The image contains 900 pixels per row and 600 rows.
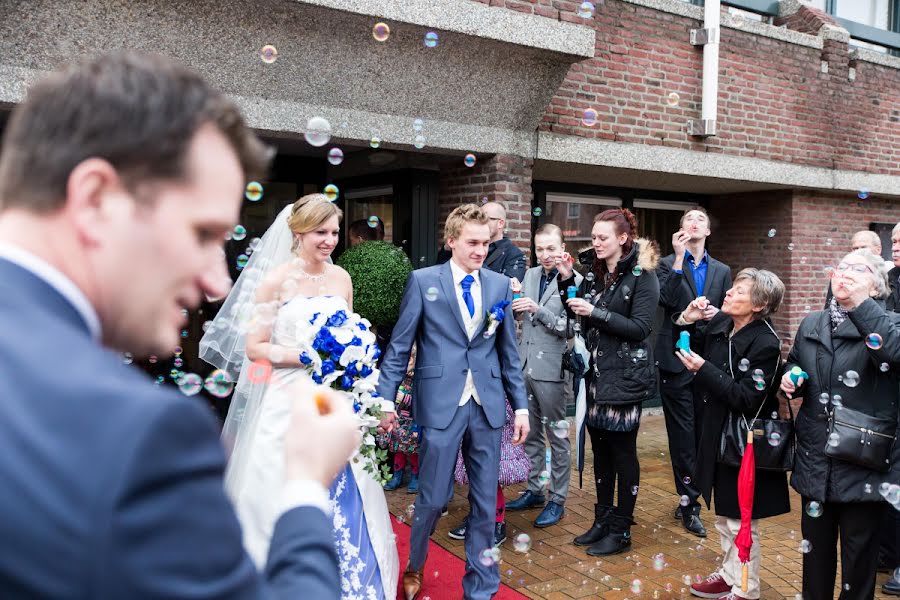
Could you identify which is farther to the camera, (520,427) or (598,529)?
(598,529)

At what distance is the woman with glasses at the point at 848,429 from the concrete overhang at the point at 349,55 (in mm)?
3972

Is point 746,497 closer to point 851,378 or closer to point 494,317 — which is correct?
point 851,378

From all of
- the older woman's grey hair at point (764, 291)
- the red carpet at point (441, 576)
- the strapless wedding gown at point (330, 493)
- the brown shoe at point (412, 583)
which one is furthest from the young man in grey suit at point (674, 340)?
the strapless wedding gown at point (330, 493)

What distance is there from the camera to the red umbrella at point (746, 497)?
14.4ft

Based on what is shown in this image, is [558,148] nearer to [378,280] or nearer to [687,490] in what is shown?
[378,280]

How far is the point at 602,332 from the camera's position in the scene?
18.2 feet

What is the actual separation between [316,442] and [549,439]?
518cm

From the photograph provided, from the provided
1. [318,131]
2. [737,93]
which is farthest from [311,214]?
[737,93]

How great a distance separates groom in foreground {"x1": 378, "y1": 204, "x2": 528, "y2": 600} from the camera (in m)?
4.62

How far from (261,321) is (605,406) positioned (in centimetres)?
254

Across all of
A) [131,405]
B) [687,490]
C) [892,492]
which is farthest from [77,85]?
[687,490]

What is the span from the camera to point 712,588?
15.8ft

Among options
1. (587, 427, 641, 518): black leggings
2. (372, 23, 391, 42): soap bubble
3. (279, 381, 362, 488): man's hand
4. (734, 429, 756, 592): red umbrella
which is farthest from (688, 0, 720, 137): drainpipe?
(279, 381, 362, 488): man's hand

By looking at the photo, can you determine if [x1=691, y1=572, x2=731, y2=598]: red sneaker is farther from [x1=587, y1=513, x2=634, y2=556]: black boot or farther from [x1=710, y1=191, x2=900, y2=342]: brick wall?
[x1=710, y1=191, x2=900, y2=342]: brick wall
